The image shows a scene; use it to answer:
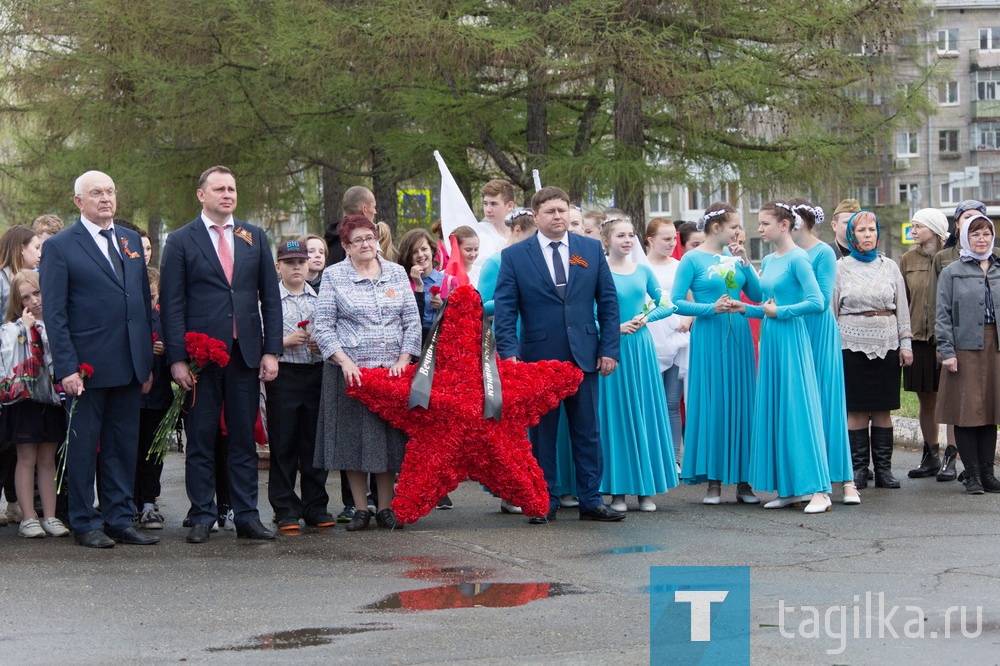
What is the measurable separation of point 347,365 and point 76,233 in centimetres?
183

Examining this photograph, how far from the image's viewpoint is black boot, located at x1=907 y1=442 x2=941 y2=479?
11.5 metres

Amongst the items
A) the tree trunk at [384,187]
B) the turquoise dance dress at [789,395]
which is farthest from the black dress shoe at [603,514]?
the tree trunk at [384,187]

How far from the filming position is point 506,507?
385 inches

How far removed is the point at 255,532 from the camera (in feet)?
28.5

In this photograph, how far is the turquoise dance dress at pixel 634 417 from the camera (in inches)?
377

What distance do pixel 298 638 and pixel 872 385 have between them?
653cm

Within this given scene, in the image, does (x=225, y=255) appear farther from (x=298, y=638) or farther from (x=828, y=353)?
(x=828, y=353)

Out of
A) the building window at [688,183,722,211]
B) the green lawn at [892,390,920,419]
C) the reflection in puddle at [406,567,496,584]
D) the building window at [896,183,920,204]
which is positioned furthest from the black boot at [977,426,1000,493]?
the building window at [896,183,920,204]

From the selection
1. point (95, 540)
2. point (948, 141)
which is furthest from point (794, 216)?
point (948, 141)

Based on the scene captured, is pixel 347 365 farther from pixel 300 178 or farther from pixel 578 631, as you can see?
pixel 300 178

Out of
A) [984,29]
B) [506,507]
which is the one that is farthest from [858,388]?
[984,29]

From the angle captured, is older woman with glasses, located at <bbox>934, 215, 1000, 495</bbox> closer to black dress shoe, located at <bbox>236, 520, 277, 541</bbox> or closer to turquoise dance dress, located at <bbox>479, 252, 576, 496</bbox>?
turquoise dance dress, located at <bbox>479, 252, 576, 496</bbox>

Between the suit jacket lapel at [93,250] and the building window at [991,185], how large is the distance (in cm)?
8020

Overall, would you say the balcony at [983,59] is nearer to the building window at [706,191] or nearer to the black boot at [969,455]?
the building window at [706,191]
